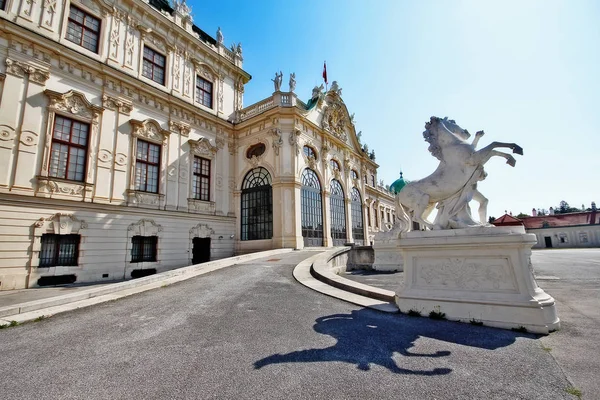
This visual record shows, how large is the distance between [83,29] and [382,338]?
19.2 metres

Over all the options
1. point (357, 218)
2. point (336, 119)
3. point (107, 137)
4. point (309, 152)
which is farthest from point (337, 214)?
point (107, 137)

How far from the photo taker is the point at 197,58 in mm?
19203

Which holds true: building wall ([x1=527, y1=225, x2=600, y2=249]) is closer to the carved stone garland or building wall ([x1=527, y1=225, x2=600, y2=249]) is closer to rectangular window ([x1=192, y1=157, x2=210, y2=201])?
rectangular window ([x1=192, y1=157, x2=210, y2=201])

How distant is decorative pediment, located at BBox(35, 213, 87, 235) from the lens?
11133 mm

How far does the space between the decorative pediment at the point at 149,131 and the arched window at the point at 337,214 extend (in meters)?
13.3

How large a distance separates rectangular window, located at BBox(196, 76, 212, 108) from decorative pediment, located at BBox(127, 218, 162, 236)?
950cm

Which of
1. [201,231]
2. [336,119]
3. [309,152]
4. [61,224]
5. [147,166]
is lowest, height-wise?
[201,231]

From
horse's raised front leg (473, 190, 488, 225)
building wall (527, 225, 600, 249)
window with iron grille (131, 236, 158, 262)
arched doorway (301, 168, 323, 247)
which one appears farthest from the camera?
building wall (527, 225, 600, 249)

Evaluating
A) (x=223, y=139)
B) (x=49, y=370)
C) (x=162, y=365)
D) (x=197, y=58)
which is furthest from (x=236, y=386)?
(x=197, y=58)

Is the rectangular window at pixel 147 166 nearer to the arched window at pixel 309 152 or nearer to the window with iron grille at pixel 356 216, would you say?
the arched window at pixel 309 152

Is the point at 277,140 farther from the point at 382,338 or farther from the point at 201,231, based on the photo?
the point at 382,338

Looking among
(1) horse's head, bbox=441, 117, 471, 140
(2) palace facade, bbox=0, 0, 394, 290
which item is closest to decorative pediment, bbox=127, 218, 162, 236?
(2) palace facade, bbox=0, 0, 394, 290

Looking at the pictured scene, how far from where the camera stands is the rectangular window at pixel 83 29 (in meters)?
13.5

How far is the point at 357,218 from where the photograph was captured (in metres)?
27.1
